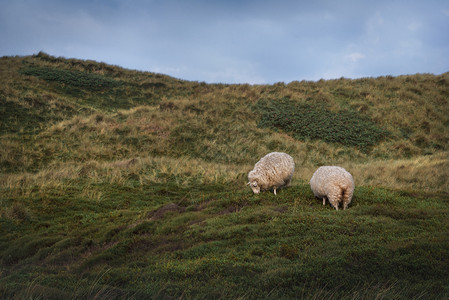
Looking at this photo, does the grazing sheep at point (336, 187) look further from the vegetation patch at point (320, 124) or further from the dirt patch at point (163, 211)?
the vegetation patch at point (320, 124)

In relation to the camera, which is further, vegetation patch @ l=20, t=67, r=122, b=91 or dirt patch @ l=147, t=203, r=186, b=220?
vegetation patch @ l=20, t=67, r=122, b=91

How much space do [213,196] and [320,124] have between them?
854 inches

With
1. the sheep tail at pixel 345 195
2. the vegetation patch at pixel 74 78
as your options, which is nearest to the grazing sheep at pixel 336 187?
the sheep tail at pixel 345 195

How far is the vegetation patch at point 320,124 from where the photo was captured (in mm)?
29719

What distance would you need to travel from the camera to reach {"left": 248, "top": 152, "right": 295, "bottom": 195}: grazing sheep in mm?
12766

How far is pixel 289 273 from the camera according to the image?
5.75m

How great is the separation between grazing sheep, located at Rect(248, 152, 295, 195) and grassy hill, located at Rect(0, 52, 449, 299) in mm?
519

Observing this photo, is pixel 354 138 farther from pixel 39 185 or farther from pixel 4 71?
pixel 4 71

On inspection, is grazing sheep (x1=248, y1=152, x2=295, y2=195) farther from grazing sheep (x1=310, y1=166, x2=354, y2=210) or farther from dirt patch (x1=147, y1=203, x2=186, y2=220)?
dirt patch (x1=147, y1=203, x2=186, y2=220)

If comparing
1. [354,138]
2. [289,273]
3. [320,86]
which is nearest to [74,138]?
[289,273]

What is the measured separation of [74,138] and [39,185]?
10.7m

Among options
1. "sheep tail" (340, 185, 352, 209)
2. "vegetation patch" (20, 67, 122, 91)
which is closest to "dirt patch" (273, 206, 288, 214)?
"sheep tail" (340, 185, 352, 209)

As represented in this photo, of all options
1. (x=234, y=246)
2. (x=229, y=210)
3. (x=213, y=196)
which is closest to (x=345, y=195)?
(x=229, y=210)

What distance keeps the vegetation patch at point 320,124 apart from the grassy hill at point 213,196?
8.1 inches
